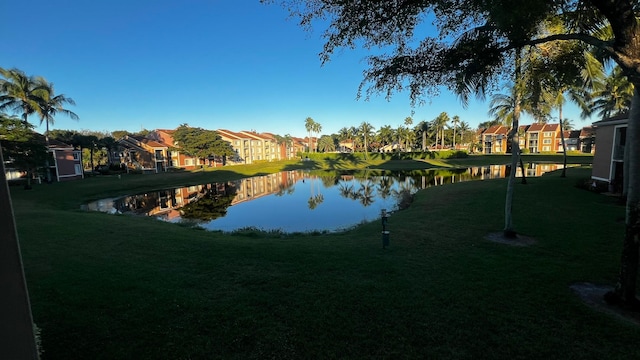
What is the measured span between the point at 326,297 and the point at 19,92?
4604 cm

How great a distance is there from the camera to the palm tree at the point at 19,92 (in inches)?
1297

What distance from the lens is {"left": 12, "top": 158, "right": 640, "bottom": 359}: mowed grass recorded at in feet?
13.3

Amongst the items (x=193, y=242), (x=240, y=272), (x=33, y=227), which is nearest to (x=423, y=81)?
(x=240, y=272)

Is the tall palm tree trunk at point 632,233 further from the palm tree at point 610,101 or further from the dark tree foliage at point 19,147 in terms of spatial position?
the dark tree foliage at point 19,147

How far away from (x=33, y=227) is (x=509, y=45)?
16687 mm

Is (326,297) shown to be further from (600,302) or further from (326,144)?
(326,144)

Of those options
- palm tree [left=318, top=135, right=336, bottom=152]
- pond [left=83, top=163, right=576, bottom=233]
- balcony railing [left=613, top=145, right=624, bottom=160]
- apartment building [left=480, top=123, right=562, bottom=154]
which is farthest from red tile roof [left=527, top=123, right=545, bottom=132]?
balcony railing [left=613, top=145, right=624, bottom=160]

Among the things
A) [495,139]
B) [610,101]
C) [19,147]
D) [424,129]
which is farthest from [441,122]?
[19,147]

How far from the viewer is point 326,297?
546 cm

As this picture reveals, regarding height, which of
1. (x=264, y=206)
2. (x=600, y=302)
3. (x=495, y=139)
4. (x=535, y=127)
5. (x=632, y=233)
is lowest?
(x=264, y=206)

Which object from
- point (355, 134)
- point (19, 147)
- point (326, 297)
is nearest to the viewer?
point (326, 297)

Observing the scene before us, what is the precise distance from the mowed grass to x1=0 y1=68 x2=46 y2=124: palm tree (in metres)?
35.3

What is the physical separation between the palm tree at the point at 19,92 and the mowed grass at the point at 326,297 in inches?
1391

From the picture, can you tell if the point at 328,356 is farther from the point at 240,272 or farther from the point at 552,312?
the point at 552,312
